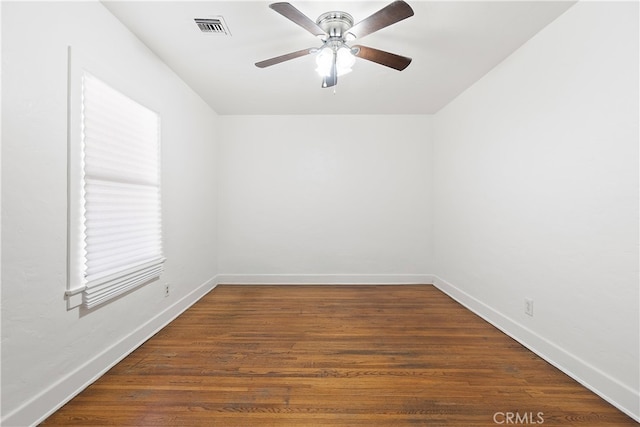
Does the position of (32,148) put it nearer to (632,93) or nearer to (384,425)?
(384,425)

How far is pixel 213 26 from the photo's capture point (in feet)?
6.91

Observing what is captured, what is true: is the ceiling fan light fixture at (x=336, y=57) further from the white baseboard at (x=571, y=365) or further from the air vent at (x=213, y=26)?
the white baseboard at (x=571, y=365)

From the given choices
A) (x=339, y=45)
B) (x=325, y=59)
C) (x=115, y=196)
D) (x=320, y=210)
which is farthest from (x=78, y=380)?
(x=320, y=210)

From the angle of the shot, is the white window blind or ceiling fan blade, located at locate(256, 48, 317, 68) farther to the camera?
ceiling fan blade, located at locate(256, 48, 317, 68)

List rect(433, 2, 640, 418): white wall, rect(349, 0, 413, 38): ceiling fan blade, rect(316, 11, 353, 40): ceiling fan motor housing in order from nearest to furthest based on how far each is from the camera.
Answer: rect(349, 0, 413, 38): ceiling fan blade < rect(433, 2, 640, 418): white wall < rect(316, 11, 353, 40): ceiling fan motor housing

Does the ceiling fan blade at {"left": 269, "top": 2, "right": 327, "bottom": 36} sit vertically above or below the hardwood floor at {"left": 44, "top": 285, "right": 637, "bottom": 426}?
above

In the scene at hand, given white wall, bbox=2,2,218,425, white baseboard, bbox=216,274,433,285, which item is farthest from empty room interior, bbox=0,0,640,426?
white baseboard, bbox=216,274,433,285

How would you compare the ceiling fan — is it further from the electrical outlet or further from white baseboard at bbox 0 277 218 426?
white baseboard at bbox 0 277 218 426

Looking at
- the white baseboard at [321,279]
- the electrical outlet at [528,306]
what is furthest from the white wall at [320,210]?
the electrical outlet at [528,306]

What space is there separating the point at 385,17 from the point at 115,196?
222cm

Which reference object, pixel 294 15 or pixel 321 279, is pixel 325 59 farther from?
pixel 321 279

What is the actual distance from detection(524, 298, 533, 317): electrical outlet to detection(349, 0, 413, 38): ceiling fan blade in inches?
92.5

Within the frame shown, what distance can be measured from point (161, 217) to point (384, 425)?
2.48 meters

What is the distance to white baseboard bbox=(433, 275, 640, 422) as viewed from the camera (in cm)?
158
